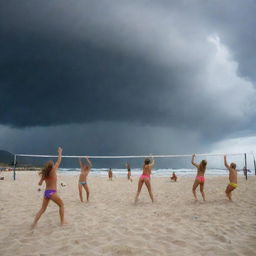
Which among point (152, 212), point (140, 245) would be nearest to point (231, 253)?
point (140, 245)

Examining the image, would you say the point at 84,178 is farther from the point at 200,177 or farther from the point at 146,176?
the point at 200,177

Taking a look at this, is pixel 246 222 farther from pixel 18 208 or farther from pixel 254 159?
pixel 254 159

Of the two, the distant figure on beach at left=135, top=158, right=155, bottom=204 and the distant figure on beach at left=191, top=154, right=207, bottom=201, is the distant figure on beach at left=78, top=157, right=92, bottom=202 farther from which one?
the distant figure on beach at left=191, top=154, right=207, bottom=201

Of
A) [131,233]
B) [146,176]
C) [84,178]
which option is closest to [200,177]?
[146,176]

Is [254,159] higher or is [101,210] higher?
[254,159]

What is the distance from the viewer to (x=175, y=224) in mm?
4863

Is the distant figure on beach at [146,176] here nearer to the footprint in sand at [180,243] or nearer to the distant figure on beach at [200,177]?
the distant figure on beach at [200,177]

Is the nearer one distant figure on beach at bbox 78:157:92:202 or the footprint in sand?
the footprint in sand

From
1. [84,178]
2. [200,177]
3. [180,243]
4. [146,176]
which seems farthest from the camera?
[200,177]

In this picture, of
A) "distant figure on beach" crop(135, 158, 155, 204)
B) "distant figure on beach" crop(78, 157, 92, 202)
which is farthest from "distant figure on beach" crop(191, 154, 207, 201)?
"distant figure on beach" crop(78, 157, 92, 202)

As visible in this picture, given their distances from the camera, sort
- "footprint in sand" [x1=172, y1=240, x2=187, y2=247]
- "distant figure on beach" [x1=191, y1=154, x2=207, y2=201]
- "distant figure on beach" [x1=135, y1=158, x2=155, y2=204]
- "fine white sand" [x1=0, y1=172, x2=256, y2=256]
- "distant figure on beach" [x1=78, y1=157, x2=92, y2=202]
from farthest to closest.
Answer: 1. "distant figure on beach" [x1=191, y1=154, x2=207, y2=201]
2. "distant figure on beach" [x1=78, y1=157, x2=92, y2=202]
3. "distant figure on beach" [x1=135, y1=158, x2=155, y2=204]
4. "footprint in sand" [x1=172, y1=240, x2=187, y2=247]
5. "fine white sand" [x1=0, y1=172, x2=256, y2=256]

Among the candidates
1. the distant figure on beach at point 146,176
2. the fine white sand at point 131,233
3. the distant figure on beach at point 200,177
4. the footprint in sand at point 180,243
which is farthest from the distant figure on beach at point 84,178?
the footprint in sand at point 180,243

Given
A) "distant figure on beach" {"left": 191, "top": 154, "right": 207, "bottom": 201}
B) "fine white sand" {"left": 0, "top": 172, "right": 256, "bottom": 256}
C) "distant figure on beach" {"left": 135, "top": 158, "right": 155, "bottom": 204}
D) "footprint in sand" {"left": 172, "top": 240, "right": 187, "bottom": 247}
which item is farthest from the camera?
"distant figure on beach" {"left": 191, "top": 154, "right": 207, "bottom": 201}

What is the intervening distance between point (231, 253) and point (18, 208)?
19.6 ft
